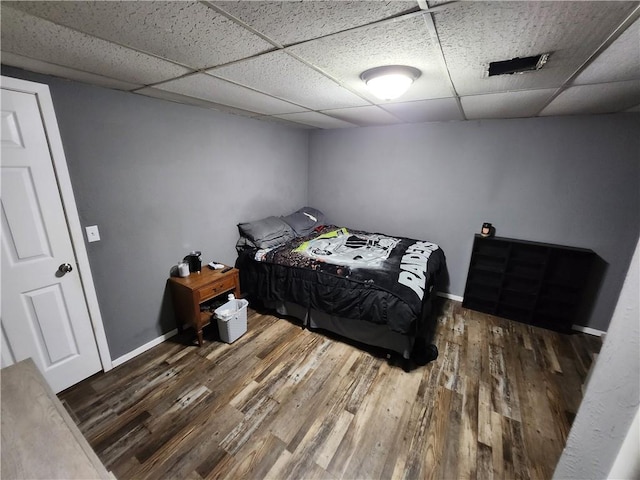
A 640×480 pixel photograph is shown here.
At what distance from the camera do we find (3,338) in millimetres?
1705

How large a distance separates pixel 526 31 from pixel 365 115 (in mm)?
1952

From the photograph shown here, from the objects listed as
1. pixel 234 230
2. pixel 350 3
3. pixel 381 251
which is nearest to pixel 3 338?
pixel 234 230

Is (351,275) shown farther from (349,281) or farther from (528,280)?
(528,280)

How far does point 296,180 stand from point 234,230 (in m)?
1.40

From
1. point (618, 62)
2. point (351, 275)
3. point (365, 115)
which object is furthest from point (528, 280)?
point (365, 115)

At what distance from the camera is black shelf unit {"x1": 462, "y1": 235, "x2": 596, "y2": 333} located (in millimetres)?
2777

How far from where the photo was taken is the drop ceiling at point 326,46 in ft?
3.09

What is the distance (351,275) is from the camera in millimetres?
2494

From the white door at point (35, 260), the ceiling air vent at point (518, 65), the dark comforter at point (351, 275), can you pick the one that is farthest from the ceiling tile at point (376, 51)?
the white door at point (35, 260)

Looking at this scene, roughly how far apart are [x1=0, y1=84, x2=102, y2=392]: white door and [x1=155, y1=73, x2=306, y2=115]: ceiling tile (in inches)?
33.4

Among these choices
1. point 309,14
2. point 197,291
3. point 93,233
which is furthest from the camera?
point 197,291

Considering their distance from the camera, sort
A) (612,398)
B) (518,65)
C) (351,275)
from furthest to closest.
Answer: (351,275) → (518,65) → (612,398)

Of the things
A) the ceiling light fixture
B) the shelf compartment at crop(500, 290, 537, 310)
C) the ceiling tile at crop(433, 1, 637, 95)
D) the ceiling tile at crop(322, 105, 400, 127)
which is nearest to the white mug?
the ceiling tile at crop(322, 105, 400, 127)

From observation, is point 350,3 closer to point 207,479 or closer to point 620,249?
point 207,479
